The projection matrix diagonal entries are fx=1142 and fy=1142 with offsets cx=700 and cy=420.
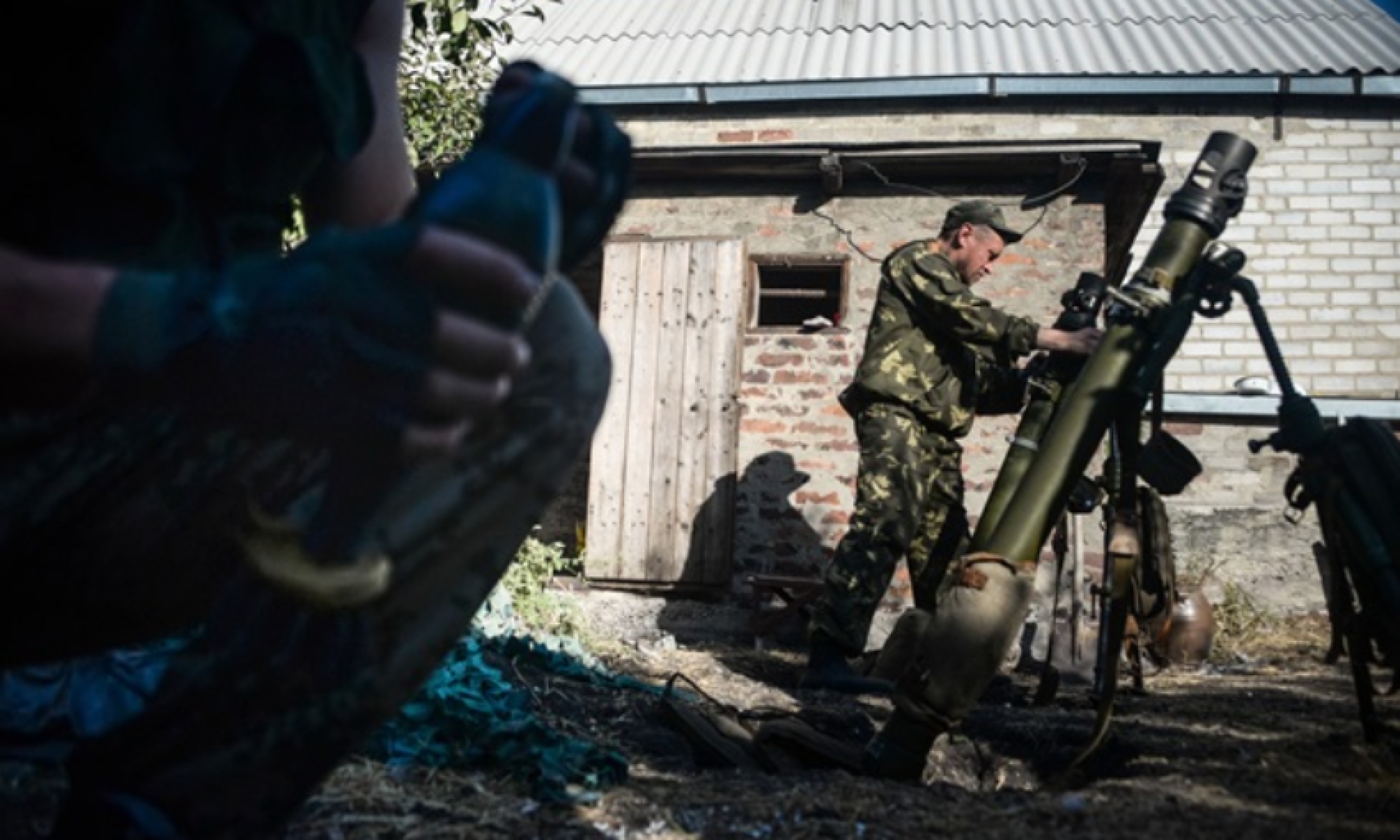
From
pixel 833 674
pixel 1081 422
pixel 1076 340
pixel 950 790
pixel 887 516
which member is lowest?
pixel 833 674

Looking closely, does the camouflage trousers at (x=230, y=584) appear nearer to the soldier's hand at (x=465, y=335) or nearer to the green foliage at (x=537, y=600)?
the soldier's hand at (x=465, y=335)

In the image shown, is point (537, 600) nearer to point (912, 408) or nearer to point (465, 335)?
point (912, 408)

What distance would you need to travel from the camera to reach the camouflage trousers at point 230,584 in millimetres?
1176

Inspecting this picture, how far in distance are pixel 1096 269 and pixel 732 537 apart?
116 inches

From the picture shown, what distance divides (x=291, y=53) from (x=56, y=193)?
31 centimetres

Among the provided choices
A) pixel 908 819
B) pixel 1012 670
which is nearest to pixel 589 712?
pixel 908 819

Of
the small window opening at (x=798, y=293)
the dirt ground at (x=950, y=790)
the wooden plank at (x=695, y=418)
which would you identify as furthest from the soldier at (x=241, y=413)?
the small window opening at (x=798, y=293)

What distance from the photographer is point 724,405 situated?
7.85 metres

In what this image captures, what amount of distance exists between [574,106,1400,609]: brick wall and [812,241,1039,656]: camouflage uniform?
5.93 ft

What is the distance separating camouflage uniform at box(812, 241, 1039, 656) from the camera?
5.14 metres

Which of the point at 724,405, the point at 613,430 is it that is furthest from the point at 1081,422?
the point at 613,430

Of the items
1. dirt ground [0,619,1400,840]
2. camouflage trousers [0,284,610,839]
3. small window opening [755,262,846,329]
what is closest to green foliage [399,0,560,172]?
small window opening [755,262,846,329]

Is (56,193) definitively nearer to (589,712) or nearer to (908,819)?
(908,819)

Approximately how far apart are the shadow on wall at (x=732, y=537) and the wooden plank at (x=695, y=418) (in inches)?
0.5
